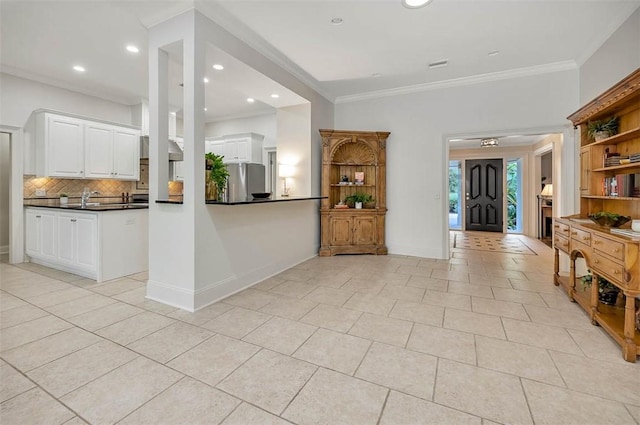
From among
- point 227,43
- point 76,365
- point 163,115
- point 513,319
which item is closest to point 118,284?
point 76,365

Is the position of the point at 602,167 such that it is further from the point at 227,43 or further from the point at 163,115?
the point at 163,115

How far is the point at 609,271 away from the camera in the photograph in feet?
7.18

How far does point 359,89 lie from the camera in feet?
17.3

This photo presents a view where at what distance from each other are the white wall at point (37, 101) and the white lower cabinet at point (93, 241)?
1.55 meters

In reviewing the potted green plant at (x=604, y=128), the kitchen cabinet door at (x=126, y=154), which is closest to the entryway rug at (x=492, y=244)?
the potted green plant at (x=604, y=128)

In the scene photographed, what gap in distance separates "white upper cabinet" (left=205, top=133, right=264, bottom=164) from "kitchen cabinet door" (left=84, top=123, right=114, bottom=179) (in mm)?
2139

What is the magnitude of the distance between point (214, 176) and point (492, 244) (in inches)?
239

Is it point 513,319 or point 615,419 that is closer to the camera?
point 615,419

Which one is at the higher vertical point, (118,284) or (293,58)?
(293,58)

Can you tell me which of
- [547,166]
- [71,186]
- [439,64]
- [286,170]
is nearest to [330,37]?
[439,64]

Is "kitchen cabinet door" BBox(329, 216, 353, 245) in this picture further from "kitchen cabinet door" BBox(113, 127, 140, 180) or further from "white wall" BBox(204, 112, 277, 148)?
"kitchen cabinet door" BBox(113, 127, 140, 180)

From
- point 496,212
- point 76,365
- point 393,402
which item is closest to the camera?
point 393,402

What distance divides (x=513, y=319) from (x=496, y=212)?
22.4ft

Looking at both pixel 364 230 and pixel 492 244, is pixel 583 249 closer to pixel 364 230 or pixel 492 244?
pixel 364 230
